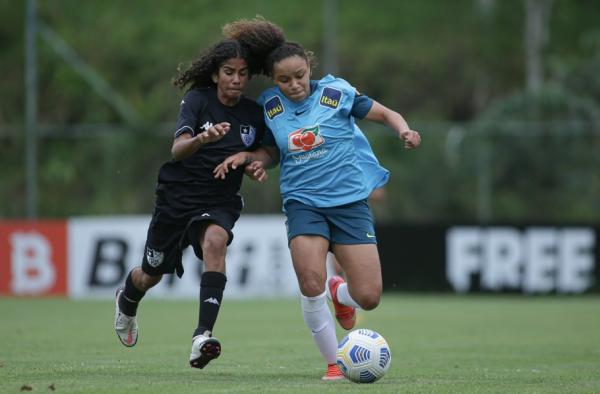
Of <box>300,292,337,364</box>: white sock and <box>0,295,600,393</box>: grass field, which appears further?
<box>300,292,337,364</box>: white sock

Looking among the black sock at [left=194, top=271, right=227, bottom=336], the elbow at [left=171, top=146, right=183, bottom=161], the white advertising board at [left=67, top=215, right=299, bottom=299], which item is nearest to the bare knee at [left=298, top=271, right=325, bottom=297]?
the black sock at [left=194, top=271, right=227, bottom=336]

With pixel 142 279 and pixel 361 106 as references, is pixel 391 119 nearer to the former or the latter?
pixel 361 106

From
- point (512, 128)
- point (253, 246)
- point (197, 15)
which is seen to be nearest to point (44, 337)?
point (253, 246)

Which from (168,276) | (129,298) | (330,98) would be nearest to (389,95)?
(168,276)

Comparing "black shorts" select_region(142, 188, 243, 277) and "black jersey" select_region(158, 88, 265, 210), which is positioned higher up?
"black jersey" select_region(158, 88, 265, 210)

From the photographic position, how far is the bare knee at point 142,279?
799 centimetres

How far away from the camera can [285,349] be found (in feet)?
31.9

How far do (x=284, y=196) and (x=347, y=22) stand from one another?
2478 centimetres

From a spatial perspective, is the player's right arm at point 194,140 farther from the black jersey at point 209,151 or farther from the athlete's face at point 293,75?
the athlete's face at point 293,75

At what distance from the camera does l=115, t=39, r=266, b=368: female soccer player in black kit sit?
7391 millimetres

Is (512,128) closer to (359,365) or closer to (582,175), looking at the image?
(582,175)

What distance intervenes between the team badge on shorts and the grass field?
0.67 meters

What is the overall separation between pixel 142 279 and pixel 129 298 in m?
0.24

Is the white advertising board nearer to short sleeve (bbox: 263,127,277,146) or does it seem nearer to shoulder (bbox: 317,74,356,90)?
short sleeve (bbox: 263,127,277,146)
